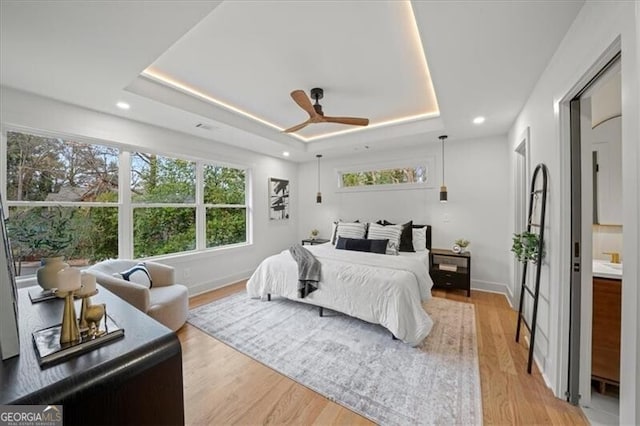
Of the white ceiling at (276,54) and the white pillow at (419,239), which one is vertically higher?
the white ceiling at (276,54)

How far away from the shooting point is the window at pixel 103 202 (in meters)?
2.54

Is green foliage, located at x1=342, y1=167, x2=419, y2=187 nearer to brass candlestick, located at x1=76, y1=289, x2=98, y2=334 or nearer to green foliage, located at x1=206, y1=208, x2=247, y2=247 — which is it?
green foliage, located at x1=206, y1=208, x2=247, y2=247

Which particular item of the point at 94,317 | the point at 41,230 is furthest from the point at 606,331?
the point at 41,230

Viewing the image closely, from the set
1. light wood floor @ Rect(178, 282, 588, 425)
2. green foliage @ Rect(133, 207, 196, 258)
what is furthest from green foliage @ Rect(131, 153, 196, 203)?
light wood floor @ Rect(178, 282, 588, 425)

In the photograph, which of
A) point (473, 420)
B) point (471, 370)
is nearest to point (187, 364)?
point (473, 420)

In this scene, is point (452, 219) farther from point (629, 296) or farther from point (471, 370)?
point (629, 296)

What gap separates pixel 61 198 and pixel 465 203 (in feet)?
17.6

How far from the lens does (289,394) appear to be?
1.86 metres

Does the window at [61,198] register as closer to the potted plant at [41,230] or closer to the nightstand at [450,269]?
the potted plant at [41,230]

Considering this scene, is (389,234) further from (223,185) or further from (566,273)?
(223,185)

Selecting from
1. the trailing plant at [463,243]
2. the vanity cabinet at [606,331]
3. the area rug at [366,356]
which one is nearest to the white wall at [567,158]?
the vanity cabinet at [606,331]

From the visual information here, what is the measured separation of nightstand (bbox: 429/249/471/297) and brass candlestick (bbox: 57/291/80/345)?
414cm

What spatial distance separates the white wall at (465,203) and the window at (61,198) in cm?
392

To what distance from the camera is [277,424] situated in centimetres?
161
